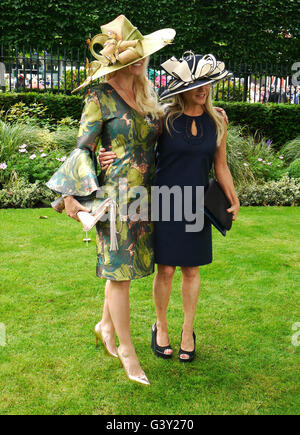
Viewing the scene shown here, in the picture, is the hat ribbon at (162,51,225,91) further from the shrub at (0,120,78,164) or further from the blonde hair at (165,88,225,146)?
the shrub at (0,120,78,164)

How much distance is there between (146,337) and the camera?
11.0ft

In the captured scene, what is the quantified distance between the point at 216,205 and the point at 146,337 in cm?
109

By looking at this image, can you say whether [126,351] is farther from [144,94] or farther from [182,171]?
[144,94]

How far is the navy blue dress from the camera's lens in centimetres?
279

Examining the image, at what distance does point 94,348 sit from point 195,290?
2.59 ft

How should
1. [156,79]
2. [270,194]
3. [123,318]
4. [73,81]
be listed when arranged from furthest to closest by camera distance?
[73,81], [156,79], [270,194], [123,318]

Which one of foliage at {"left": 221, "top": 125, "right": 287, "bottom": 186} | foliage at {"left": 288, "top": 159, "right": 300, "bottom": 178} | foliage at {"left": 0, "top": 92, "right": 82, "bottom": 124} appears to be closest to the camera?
foliage at {"left": 221, "top": 125, "right": 287, "bottom": 186}

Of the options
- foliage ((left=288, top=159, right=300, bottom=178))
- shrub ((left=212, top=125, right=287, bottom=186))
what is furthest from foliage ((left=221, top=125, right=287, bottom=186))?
foliage ((left=288, top=159, right=300, bottom=178))

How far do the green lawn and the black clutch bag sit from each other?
34.6 inches

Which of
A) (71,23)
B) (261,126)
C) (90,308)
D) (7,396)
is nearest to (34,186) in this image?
(90,308)

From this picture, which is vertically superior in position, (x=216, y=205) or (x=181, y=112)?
(x=181, y=112)

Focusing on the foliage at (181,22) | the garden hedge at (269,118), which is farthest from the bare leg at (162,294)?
the foliage at (181,22)

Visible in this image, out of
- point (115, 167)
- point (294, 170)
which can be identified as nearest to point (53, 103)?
point (294, 170)

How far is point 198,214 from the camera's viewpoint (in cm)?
291
